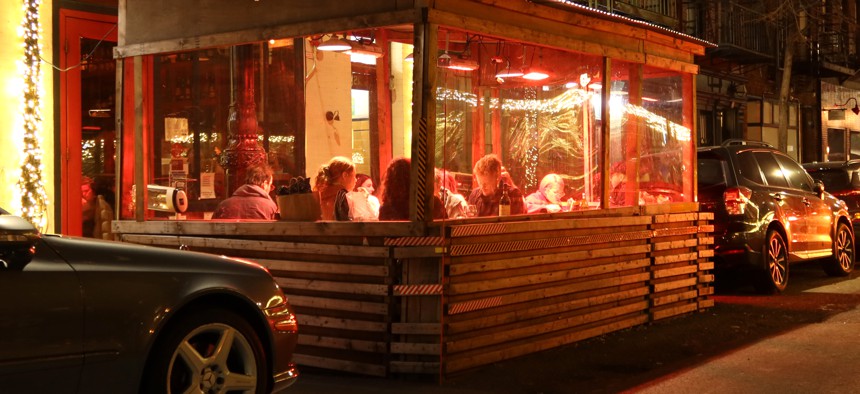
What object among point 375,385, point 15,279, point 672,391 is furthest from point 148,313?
point 672,391

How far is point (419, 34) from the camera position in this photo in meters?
7.57

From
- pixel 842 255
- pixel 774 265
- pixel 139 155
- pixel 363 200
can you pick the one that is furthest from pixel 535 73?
pixel 842 255

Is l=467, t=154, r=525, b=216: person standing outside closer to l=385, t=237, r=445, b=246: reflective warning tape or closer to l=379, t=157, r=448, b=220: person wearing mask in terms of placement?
l=379, t=157, r=448, b=220: person wearing mask

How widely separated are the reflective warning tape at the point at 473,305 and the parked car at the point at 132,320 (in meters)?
1.82

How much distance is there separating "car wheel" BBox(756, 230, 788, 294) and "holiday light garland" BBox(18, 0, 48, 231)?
8.39 metres

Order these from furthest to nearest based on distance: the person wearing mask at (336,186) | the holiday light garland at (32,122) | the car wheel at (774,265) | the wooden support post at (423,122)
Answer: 1. the car wheel at (774,265)
2. the holiday light garland at (32,122)
3. the person wearing mask at (336,186)
4. the wooden support post at (423,122)

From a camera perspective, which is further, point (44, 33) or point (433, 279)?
point (44, 33)

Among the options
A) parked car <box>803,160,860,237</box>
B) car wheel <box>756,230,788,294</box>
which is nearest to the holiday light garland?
car wheel <box>756,230,788,294</box>

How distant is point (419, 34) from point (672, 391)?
124 inches

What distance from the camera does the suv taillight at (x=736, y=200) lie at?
40.8 ft

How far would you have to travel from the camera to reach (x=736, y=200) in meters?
12.4

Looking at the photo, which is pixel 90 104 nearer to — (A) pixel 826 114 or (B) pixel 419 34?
(B) pixel 419 34

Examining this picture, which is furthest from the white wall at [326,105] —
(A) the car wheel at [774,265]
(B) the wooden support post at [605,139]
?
(A) the car wheel at [774,265]

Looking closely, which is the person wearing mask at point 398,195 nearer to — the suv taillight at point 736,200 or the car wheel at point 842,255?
the suv taillight at point 736,200
